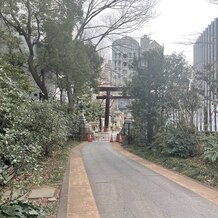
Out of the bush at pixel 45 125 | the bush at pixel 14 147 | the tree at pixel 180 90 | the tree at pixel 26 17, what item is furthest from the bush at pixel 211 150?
the tree at pixel 26 17

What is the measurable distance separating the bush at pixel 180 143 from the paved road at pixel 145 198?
10.5 feet

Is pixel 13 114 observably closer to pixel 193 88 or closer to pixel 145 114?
pixel 193 88

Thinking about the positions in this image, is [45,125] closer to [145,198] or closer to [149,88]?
[145,198]

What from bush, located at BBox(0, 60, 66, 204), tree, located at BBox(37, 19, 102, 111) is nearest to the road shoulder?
bush, located at BBox(0, 60, 66, 204)

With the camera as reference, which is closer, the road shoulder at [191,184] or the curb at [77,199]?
the curb at [77,199]

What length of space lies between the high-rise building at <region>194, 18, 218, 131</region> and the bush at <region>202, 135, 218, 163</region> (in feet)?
11.7

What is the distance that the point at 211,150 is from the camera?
1182 cm

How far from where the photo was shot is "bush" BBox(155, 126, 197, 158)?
14.3m

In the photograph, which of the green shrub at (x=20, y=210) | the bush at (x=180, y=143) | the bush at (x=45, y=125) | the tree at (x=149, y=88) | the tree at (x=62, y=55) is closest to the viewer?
the green shrub at (x=20, y=210)

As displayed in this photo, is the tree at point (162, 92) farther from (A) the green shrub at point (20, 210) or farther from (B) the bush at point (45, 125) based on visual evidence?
(A) the green shrub at point (20, 210)

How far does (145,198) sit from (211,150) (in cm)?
466

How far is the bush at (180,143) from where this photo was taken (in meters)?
14.3

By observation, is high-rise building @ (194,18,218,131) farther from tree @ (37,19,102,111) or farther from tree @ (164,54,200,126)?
tree @ (37,19,102,111)

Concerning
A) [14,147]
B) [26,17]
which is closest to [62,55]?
[26,17]
